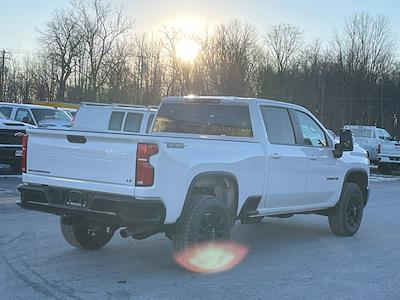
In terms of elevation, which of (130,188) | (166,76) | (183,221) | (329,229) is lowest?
(329,229)

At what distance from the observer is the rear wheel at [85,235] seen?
276 inches

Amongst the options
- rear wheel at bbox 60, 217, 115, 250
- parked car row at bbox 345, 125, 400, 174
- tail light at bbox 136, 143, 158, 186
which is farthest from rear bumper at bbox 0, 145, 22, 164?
parked car row at bbox 345, 125, 400, 174

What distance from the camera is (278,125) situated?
297 inches

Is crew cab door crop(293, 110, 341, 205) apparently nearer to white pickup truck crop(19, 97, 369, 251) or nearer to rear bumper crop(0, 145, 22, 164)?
white pickup truck crop(19, 97, 369, 251)

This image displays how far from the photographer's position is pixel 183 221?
5.97 meters

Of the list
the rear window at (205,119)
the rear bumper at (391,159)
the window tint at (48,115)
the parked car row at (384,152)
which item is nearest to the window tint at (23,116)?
the window tint at (48,115)

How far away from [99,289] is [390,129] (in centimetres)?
6321

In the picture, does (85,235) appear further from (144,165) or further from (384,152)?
(384,152)

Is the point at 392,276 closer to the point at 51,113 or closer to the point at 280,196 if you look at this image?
the point at 280,196

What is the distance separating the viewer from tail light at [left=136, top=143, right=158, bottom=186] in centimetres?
548

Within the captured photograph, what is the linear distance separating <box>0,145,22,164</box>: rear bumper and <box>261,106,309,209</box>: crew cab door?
1016cm

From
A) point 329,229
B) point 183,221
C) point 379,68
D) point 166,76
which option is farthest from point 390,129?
point 183,221

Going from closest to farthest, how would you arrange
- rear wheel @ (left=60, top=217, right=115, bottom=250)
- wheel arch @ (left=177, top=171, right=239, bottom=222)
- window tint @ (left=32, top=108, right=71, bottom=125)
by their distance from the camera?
wheel arch @ (left=177, top=171, right=239, bottom=222)
rear wheel @ (left=60, top=217, right=115, bottom=250)
window tint @ (left=32, top=108, right=71, bottom=125)

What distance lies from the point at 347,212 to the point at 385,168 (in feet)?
55.0
